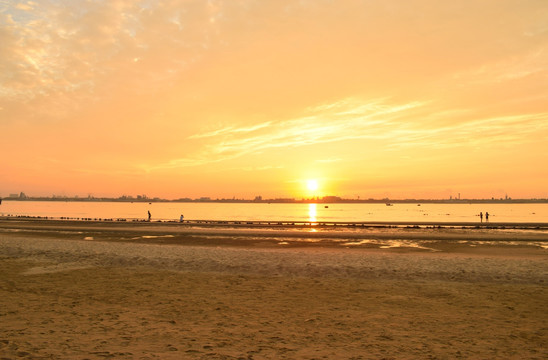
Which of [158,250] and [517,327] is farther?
[158,250]

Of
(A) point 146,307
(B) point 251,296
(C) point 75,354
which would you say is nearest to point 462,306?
(B) point 251,296

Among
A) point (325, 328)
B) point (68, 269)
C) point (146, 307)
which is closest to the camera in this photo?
point (325, 328)

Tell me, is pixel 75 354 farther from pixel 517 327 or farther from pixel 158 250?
pixel 158 250

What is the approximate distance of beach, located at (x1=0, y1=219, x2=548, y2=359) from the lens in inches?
349

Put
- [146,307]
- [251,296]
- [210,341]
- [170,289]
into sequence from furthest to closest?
[170,289]
[251,296]
[146,307]
[210,341]

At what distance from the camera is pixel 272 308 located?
12.7 m

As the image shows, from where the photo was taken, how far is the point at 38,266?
69.2ft

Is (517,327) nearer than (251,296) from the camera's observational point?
Yes

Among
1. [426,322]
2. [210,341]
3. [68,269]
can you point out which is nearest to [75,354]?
[210,341]

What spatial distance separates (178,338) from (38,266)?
51.5 ft

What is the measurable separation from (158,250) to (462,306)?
71.0 ft

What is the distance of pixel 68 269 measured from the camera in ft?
66.5

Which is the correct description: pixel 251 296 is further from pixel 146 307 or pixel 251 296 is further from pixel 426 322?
pixel 426 322

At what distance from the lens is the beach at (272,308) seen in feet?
29.1
